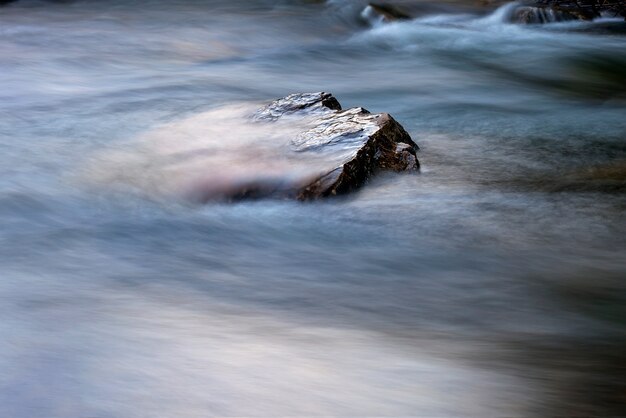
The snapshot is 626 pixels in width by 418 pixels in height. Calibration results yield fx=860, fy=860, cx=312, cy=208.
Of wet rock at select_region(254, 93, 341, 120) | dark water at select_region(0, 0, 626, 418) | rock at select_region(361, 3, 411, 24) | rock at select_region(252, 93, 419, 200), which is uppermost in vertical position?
rock at select_region(361, 3, 411, 24)

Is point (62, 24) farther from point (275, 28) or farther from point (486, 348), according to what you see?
point (486, 348)

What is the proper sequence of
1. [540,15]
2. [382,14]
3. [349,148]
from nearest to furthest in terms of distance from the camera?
[349,148], [540,15], [382,14]

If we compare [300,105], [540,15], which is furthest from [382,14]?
[300,105]

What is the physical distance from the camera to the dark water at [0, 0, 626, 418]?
2.41 metres

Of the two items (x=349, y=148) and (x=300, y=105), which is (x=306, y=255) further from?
(x=300, y=105)

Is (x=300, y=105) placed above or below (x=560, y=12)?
below

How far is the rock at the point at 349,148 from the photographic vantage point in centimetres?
412

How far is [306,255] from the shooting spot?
3.65m

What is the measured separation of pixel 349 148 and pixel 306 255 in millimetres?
800

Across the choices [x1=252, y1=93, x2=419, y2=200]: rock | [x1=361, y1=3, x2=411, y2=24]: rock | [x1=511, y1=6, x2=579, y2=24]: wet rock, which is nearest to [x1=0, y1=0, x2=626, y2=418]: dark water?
[x1=252, y1=93, x2=419, y2=200]: rock

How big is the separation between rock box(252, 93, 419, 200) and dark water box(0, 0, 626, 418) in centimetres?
9

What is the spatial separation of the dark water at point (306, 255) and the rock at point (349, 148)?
9 centimetres

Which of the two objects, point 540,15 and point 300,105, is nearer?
point 300,105

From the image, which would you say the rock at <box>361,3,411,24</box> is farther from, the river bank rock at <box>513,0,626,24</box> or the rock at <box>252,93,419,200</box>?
the rock at <box>252,93,419,200</box>
